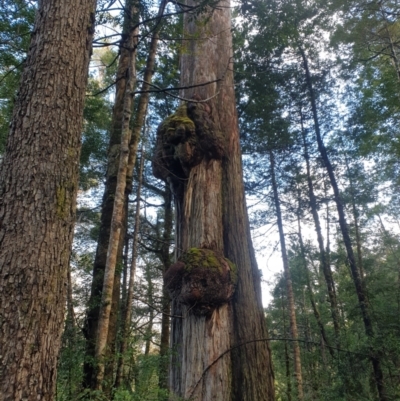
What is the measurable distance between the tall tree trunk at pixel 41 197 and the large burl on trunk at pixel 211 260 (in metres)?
1.53

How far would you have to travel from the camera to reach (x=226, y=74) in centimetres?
457

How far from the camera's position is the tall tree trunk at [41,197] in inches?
57.4

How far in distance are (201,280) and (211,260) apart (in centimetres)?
23

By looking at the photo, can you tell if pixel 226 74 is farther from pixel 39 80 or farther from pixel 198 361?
pixel 198 361

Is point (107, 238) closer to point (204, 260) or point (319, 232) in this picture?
point (204, 260)

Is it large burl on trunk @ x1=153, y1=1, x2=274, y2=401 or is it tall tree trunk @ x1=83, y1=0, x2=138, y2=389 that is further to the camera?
tall tree trunk @ x1=83, y1=0, x2=138, y2=389

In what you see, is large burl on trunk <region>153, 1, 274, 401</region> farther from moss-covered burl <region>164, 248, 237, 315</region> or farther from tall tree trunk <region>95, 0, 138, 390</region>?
tall tree trunk <region>95, 0, 138, 390</region>

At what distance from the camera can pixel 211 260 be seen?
124 inches

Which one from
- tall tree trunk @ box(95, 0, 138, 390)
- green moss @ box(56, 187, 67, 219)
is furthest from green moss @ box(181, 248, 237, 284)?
green moss @ box(56, 187, 67, 219)

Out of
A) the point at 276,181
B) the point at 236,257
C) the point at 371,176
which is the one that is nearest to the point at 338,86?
the point at 276,181

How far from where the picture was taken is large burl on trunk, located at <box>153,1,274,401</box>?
9.72 ft

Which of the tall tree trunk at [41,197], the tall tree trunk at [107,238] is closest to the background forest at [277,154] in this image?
the tall tree trunk at [107,238]

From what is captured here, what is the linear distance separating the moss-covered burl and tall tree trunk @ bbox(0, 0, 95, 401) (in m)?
1.50

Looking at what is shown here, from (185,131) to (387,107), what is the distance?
899 centimetres
